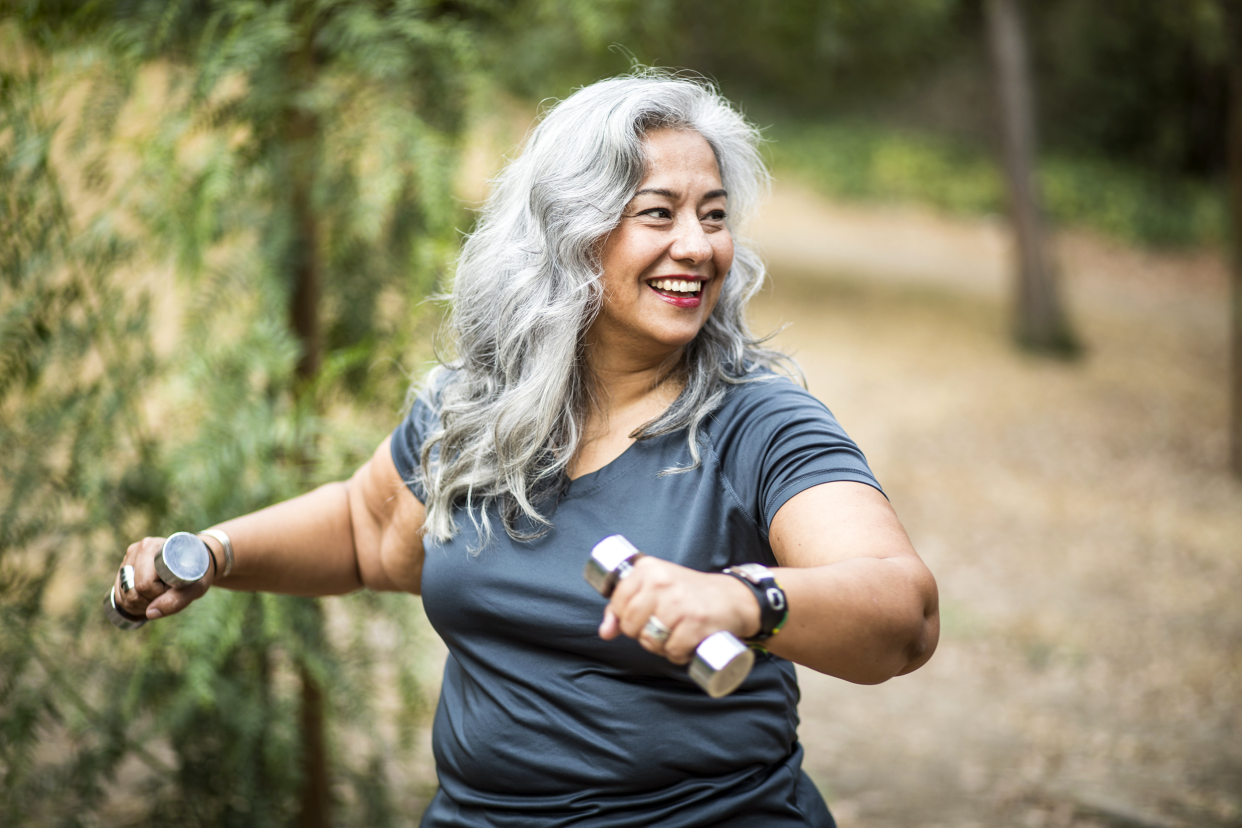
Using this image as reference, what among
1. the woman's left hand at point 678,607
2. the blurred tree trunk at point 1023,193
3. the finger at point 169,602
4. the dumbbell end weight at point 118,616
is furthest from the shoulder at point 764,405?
the blurred tree trunk at point 1023,193

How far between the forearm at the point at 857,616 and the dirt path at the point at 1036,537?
74 cm

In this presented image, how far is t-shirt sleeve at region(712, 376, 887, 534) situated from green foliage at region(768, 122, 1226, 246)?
16915 mm

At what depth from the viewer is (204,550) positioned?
1.65 metres

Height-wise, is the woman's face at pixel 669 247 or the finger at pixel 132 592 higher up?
the woman's face at pixel 669 247

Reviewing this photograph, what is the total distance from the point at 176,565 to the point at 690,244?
972 millimetres

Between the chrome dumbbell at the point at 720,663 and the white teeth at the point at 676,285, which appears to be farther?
the white teeth at the point at 676,285

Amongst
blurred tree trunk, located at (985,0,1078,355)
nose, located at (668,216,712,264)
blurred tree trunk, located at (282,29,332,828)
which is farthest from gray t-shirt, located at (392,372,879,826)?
blurred tree trunk, located at (985,0,1078,355)

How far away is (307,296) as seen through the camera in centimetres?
280

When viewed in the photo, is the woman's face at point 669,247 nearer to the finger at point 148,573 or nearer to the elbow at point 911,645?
the elbow at point 911,645

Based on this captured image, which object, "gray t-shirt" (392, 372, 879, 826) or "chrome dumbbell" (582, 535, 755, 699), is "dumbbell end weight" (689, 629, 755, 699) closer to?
"chrome dumbbell" (582, 535, 755, 699)

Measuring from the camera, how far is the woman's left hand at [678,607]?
43.4 inches

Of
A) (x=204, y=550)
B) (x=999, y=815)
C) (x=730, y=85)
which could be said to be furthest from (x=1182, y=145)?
(x=204, y=550)

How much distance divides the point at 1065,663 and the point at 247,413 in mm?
5210

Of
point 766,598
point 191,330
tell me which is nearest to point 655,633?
point 766,598
